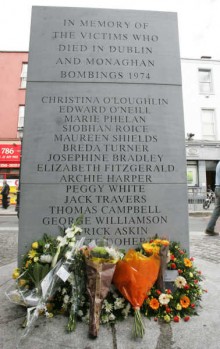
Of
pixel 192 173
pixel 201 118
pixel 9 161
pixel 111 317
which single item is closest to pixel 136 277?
pixel 111 317

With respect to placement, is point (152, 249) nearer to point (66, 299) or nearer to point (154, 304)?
point (154, 304)

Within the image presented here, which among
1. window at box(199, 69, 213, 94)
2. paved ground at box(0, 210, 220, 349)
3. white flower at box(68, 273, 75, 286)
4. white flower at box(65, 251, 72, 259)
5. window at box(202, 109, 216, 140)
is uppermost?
window at box(199, 69, 213, 94)

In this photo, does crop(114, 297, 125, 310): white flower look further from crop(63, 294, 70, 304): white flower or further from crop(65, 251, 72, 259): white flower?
crop(65, 251, 72, 259): white flower

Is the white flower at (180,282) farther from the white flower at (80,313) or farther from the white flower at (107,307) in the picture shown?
the white flower at (80,313)

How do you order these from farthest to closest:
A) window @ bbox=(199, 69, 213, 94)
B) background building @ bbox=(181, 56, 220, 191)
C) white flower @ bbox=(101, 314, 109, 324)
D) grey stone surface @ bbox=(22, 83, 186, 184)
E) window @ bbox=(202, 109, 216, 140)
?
window @ bbox=(199, 69, 213, 94)
window @ bbox=(202, 109, 216, 140)
background building @ bbox=(181, 56, 220, 191)
grey stone surface @ bbox=(22, 83, 186, 184)
white flower @ bbox=(101, 314, 109, 324)

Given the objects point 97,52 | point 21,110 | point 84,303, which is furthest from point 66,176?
point 21,110

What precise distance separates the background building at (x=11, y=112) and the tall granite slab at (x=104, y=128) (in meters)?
15.7

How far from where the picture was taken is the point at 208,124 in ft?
67.6

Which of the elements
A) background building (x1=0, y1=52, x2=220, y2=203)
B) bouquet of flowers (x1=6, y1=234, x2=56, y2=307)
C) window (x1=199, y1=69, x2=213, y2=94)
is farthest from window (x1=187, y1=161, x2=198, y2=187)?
bouquet of flowers (x1=6, y1=234, x2=56, y2=307)

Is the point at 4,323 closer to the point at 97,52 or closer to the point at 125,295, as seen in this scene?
the point at 125,295

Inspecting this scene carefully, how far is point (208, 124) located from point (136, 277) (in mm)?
20576

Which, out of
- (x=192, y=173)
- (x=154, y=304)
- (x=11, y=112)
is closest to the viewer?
(x=154, y=304)

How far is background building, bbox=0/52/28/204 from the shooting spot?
734 inches

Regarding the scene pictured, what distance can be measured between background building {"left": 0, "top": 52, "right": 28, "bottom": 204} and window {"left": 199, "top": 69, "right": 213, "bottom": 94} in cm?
1444
